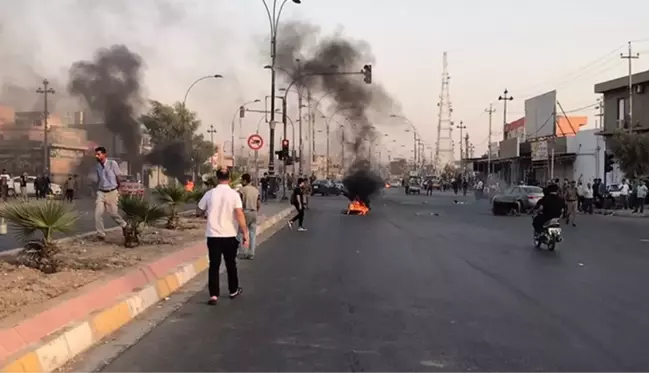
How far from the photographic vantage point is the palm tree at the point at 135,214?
14219 millimetres

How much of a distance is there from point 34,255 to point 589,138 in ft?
184

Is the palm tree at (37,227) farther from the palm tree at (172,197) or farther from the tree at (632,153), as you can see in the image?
the tree at (632,153)

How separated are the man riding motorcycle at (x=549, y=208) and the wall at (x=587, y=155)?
42352mm

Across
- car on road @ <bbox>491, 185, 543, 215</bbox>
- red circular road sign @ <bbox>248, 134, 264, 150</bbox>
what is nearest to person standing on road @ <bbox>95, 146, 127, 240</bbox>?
red circular road sign @ <bbox>248, 134, 264, 150</bbox>

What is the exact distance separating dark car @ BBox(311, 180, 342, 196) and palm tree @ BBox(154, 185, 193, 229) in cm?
4321

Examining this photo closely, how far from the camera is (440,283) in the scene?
11.4 metres

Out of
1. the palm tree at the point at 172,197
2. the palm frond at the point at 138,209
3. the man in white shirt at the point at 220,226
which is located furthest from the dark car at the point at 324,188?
the man in white shirt at the point at 220,226

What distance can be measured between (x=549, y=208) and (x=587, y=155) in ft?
150

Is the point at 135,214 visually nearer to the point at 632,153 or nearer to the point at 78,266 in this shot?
the point at 78,266

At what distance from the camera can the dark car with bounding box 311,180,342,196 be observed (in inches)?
2492

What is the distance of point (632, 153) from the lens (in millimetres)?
41000

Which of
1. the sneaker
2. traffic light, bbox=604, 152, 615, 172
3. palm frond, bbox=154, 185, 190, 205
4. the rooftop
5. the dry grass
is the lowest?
the sneaker

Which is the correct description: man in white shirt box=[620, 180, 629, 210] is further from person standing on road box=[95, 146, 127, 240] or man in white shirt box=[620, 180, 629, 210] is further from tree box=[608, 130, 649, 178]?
person standing on road box=[95, 146, 127, 240]

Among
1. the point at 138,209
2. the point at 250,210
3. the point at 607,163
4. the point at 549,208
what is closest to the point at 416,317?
the point at 250,210
